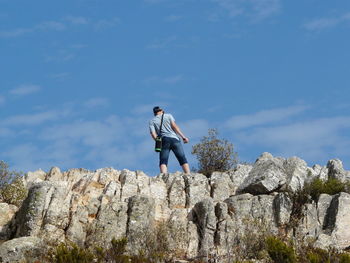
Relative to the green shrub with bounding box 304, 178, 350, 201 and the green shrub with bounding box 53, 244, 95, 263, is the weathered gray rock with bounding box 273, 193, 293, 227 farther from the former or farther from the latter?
the green shrub with bounding box 53, 244, 95, 263

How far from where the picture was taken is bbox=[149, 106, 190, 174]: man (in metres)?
37.6

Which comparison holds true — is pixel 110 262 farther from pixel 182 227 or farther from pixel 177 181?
pixel 177 181

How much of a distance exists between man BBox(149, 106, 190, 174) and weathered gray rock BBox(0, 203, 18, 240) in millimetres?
7124

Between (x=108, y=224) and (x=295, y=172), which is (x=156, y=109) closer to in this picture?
(x=295, y=172)

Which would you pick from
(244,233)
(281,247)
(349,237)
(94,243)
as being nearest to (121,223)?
(94,243)

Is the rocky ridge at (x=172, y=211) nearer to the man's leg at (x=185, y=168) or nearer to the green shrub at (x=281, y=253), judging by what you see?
the man's leg at (x=185, y=168)

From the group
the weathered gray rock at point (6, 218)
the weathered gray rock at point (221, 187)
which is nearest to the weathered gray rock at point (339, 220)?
the weathered gray rock at point (221, 187)

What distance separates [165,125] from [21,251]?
1050cm

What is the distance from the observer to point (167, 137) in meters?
37.5

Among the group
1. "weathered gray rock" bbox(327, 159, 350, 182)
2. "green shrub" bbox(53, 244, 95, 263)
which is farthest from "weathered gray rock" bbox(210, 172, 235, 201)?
"green shrub" bbox(53, 244, 95, 263)

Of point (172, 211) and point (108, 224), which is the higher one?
point (172, 211)

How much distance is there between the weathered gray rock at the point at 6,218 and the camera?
32469 mm

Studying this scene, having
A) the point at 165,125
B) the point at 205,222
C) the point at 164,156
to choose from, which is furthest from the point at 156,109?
the point at 205,222

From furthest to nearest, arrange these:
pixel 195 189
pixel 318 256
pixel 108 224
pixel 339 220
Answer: pixel 195 189 → pixel 339 220 → pixel 108 224 → pixel 318 256
